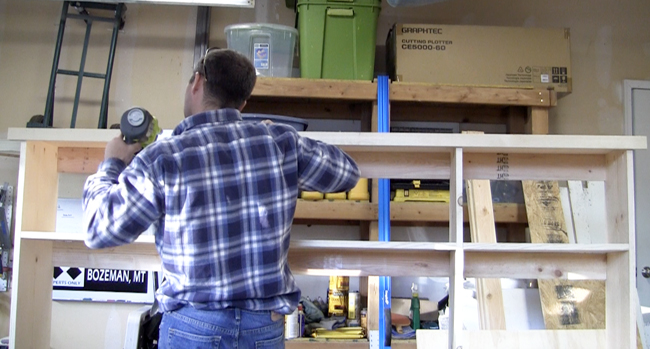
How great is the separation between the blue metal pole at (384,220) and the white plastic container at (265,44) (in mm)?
493

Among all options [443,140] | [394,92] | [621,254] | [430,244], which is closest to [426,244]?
[430,244]

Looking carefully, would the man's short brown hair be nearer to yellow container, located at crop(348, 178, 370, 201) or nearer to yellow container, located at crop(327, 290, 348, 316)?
yellow container, located at crop(348, 178, 370, 201)

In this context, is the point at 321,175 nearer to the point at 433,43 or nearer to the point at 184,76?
the point at 433,43

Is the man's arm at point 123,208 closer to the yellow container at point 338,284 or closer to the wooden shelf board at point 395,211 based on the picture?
the wooden shelf board at point 395,211

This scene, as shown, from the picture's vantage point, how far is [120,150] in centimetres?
141

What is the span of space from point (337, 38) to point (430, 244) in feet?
4.74

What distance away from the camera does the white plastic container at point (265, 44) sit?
2.80 meters

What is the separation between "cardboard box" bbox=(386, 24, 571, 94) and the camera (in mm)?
2900

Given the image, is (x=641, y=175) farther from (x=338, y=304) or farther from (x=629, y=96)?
(x=338, y=304)

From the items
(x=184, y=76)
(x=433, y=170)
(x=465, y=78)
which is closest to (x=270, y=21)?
(x=184, y=76)

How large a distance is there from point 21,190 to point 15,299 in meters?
0.35

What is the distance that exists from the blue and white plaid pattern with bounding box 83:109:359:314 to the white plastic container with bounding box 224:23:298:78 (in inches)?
Answer: 62.0

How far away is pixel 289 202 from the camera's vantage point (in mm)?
1320

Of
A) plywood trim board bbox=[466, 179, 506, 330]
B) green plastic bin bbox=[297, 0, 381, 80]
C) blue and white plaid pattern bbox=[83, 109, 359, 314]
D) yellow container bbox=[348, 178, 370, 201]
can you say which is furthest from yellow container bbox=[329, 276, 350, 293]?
blue and white plaid pattern bbox=[83, 109, 359, 314]
